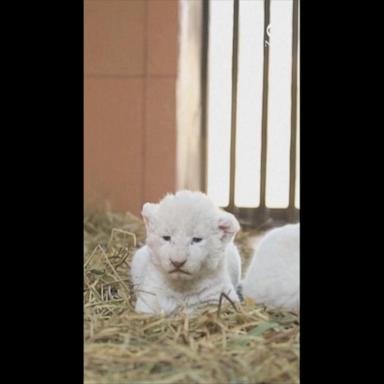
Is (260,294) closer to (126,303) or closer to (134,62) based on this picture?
(126,303)

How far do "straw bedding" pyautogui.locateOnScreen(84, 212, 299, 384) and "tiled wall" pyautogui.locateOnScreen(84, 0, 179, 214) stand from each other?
0.08 m

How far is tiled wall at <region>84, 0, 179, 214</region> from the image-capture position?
76.3 inches

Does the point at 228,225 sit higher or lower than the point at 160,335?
higher

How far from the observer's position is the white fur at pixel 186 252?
6.23 ft

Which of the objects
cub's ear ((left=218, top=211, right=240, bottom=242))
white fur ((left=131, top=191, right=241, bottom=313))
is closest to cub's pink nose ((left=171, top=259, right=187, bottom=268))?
white fur ((left=131, top=191, right=241, bottom=313))

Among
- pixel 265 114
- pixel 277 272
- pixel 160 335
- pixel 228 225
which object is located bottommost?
pixel 160 335

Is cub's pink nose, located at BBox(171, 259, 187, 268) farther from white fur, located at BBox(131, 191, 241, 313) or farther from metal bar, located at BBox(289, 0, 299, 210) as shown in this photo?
metal bar, located at BBox(289, 0, 299, 210)

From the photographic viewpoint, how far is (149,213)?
1920 mm

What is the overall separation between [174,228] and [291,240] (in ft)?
0.85

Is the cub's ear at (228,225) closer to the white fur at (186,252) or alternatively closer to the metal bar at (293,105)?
the white fur at (186,252)

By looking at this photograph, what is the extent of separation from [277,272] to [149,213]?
0.31m

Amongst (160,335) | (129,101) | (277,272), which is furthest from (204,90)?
(160,335)

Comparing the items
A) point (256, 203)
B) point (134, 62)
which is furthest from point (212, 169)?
point (134, 62)

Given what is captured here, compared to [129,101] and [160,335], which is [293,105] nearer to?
[129,101]
